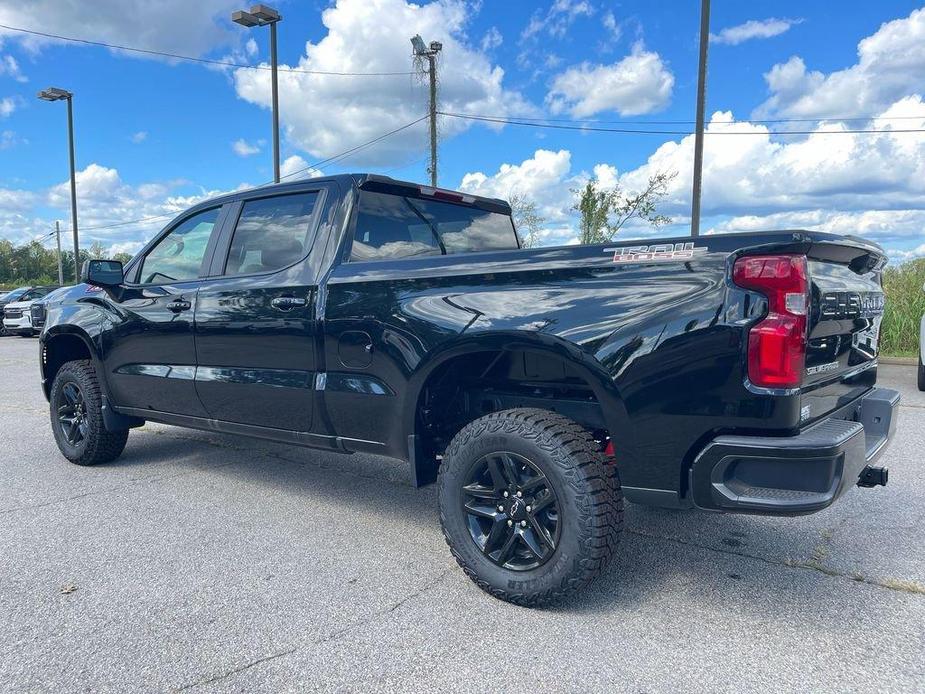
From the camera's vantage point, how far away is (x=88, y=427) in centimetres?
500

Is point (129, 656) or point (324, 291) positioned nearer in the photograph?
point (129, 656)

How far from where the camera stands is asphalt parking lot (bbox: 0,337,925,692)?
234 centimetres

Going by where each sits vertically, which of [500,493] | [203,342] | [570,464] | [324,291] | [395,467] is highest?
[324,291]

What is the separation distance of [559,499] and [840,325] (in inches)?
51.6

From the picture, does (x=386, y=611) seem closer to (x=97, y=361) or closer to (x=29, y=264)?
(x=97, y=361)

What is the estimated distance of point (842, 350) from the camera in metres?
2.78

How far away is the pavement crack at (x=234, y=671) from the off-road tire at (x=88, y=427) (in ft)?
10.3

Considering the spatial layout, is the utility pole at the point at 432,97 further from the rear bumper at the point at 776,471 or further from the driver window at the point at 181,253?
the rear bumper at the point at 776,471

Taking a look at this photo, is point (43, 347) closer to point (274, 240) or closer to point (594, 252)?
point (274, 240)

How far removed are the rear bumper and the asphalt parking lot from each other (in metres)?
0.56

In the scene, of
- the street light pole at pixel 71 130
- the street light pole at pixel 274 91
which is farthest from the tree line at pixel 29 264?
the street light pole at pixel 274 91

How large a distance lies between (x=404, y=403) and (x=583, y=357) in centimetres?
94

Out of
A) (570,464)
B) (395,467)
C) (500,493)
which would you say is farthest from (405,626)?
(395,467)

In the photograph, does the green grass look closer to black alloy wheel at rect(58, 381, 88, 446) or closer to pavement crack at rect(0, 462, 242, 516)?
pavement crack at rect(0, 462, 242, 516)
